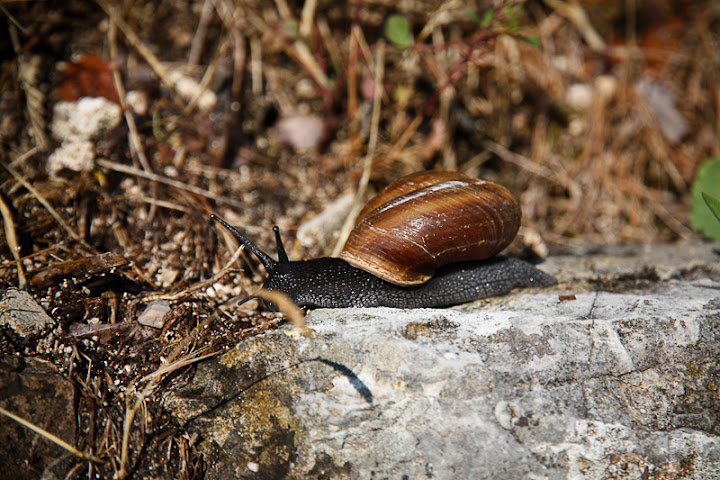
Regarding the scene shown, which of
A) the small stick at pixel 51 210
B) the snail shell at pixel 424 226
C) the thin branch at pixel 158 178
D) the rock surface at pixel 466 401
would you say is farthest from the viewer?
the thin branch at pixel 158 178

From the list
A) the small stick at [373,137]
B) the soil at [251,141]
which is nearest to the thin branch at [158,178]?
the soil at [251,141]

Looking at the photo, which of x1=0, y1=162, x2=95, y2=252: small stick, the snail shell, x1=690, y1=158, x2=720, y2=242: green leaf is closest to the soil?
x1=0, y1=162, x2=95, y2=252: small stick

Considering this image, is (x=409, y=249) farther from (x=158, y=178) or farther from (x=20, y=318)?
(x=20, y=318)

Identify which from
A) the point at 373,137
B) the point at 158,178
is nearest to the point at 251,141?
the point at 158,178

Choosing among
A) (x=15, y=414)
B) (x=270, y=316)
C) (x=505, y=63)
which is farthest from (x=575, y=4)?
(x=15, y=414)

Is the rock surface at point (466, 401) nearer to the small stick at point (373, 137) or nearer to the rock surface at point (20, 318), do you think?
the rock surface at point (20, 318)

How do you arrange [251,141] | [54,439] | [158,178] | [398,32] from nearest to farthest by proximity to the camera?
[54,439], [158,178], [398,32], [251,141]

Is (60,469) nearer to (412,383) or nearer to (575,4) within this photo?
(412,383)
